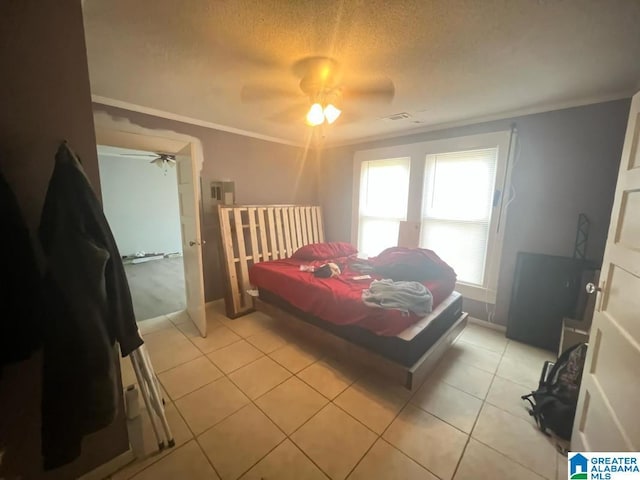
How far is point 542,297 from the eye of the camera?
2510 millimetres

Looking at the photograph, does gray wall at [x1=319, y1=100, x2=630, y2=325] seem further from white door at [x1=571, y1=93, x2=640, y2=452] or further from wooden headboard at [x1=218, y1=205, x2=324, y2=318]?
wooden headboard at [x1=218, y1=205, x2=324, y2=318]

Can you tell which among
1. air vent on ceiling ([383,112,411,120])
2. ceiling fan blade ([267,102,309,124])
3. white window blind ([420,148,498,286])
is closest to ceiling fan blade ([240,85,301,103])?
ceiling fan blade ([267,102,309,124])

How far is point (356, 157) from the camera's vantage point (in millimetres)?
3969

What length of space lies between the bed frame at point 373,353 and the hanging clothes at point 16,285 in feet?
6.00

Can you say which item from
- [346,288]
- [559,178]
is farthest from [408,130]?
[346,288]

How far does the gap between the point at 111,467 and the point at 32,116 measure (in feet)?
5.94

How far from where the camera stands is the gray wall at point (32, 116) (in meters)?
0.99

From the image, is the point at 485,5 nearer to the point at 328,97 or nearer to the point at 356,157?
the point at 328,97

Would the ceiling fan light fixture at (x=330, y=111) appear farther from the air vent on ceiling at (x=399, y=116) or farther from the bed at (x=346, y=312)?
the bed at (x=346, y=312)

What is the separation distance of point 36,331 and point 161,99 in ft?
7.69

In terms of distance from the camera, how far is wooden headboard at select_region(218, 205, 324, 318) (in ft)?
10.3

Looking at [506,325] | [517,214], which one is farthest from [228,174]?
[506,325]

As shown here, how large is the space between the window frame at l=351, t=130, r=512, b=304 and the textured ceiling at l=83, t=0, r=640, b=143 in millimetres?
426

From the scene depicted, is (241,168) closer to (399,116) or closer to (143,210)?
(399,116)
